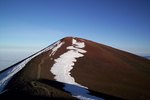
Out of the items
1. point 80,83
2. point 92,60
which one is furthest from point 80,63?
point 80,83

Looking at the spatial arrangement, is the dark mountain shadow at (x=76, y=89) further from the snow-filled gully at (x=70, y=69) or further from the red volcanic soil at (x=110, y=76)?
the red volcanic soil at (x=110, y=76)

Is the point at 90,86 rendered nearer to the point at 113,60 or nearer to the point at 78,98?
the point at 78,98

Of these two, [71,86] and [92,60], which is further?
[92,60]

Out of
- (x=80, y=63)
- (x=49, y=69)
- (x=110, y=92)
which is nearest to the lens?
(x=110, y=92)

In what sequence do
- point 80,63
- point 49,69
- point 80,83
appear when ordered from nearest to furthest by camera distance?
point 80,83 < point 49,69 < point 80,63

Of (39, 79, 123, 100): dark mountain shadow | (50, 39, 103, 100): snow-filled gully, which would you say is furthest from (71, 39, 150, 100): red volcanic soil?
(39, 79, 123, 100): dark mountain shadow

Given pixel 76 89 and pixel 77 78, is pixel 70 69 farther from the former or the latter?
pixel 76 89

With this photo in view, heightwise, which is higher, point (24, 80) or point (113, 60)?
point (113, 60)

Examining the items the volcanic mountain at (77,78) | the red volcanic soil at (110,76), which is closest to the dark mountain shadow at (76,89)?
the volcanic mountain at (77,78)
